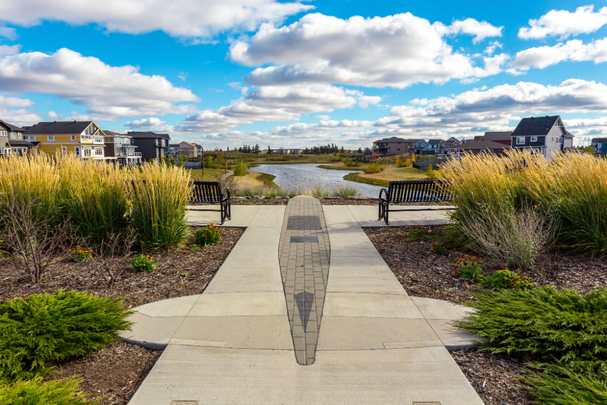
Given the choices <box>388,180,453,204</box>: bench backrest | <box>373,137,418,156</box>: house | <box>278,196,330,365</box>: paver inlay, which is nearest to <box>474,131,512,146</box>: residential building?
<box>373,137,418,156</box>: house

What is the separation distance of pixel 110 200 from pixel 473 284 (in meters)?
5.92

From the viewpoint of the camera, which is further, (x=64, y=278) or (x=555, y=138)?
(x=555, y=138)

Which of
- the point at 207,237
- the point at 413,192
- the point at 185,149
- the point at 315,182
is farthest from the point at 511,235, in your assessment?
the point at 185,149

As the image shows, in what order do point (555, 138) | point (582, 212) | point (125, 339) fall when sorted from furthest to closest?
point (555, 138), point (582, 212), point (125, 339)

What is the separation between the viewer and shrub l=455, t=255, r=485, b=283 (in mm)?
5207

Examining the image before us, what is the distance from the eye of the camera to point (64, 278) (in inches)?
209

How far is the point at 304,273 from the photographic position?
5676 millimetres

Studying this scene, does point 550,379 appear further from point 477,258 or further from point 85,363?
point 85,363

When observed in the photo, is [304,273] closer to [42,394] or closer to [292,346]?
[292,346]

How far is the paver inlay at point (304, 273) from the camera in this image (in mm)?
3801

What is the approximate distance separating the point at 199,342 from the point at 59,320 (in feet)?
4.21

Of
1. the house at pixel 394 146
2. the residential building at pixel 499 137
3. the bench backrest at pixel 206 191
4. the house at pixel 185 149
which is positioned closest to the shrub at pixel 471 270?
the bench backrest at pixel 206 191

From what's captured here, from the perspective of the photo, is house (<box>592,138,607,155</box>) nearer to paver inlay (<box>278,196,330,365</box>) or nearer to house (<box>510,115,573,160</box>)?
house (<box>510,115,573,160</box>)

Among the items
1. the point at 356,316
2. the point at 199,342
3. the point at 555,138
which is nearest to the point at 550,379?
the point at 356,316
